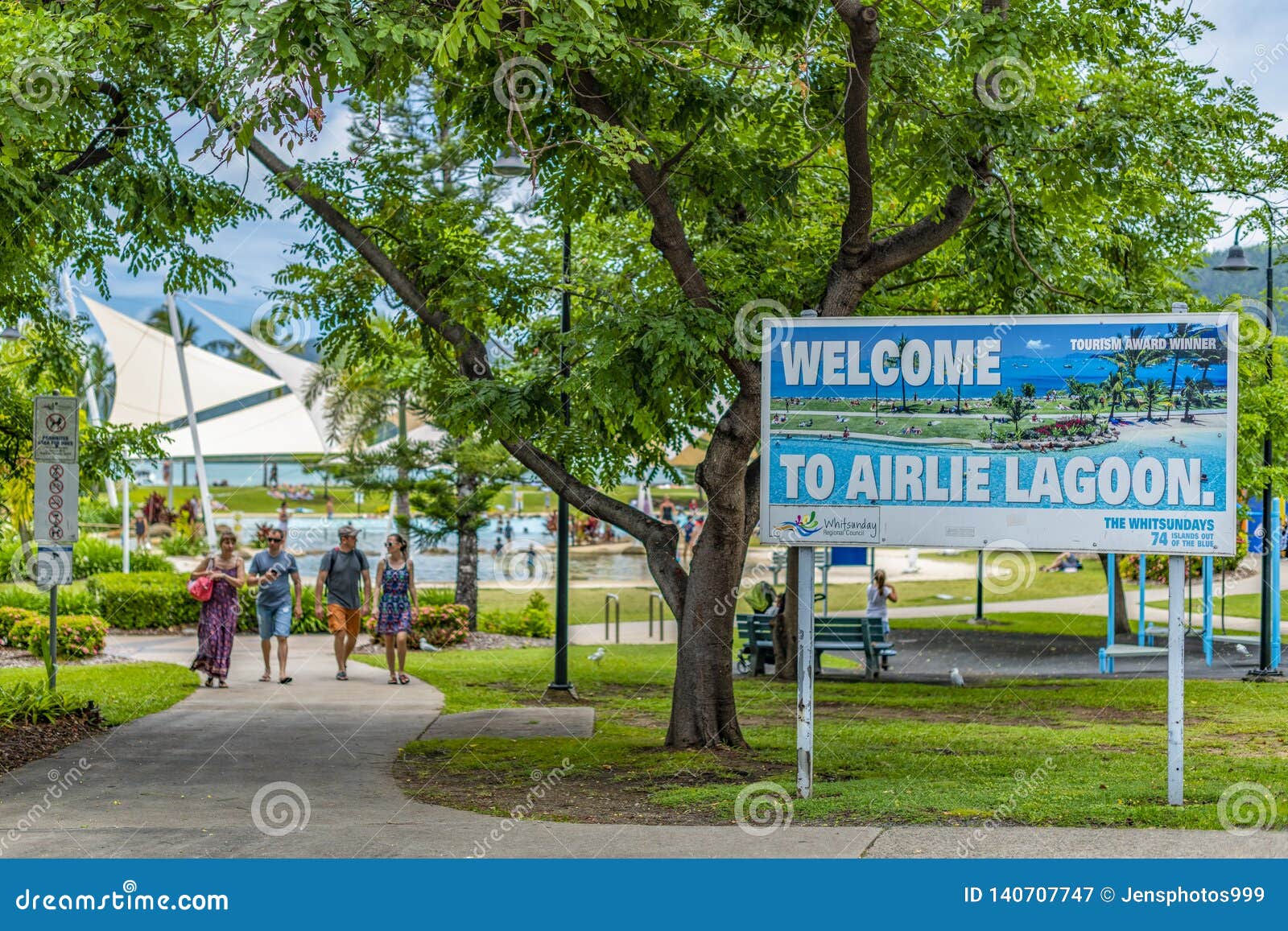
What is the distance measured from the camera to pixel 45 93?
844cm

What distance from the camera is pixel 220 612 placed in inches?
551

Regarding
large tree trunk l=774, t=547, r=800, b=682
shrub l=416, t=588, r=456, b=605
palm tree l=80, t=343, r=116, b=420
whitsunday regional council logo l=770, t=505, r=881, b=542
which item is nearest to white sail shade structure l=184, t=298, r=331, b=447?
palm tree l=80, t=343, r=116, b=420

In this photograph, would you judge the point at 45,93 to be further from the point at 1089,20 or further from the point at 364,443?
the point at 364,443

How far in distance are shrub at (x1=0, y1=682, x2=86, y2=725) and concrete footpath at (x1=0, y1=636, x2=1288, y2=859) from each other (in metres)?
0.52

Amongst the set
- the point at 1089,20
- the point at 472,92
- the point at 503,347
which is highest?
the point at 1089,20

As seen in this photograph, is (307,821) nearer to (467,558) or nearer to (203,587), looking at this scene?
(203,587)

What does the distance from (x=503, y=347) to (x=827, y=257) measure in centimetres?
443

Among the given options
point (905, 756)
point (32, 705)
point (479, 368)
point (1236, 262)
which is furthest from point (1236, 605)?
point (32, 705)

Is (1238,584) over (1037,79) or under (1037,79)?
under

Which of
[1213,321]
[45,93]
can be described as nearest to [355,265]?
[45,93]

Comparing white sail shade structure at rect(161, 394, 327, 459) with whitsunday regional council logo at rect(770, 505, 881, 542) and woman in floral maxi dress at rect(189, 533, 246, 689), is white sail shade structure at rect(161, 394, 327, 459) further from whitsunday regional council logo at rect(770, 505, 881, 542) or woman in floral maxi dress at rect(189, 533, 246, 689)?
whitsunday regional council logo at rect(770, 505, 881, 542)

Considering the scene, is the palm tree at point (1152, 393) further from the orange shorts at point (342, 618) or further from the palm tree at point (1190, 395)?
the orange shorts at point (342, 618)

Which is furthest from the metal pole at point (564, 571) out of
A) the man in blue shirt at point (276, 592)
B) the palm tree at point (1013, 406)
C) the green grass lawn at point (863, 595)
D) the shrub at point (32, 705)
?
the green grass lawn at point (863, 595)

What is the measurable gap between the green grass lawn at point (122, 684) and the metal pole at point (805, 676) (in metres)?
6.49
